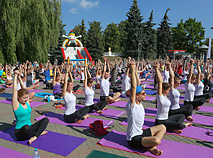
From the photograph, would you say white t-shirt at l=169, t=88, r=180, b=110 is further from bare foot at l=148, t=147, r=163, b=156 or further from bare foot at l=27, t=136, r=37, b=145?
bare foot at l=27, t=136, r=37, b=145

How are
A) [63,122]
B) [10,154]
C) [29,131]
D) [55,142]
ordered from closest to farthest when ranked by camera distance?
[10,154] → [29,131] → [55,142] → [63,122]

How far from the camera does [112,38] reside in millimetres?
76188

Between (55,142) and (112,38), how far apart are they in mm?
73992

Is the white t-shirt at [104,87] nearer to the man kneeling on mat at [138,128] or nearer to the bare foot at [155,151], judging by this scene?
the man kneeling on mat at [138,128]

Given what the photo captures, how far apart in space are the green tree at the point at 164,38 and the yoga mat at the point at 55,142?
50.3m

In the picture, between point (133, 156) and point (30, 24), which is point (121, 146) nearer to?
point (133, 156)

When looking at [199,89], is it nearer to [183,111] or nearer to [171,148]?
[183,111]

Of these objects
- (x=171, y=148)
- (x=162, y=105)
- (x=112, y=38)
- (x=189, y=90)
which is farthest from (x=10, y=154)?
(x=112, y=38)

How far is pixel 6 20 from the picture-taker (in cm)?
1725

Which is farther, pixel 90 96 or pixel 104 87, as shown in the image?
pixel 104 87

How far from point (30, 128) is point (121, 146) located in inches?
91.1

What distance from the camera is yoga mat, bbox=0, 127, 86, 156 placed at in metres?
4.31

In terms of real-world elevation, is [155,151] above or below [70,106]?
below

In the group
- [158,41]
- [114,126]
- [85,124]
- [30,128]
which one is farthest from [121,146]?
[158,41]
